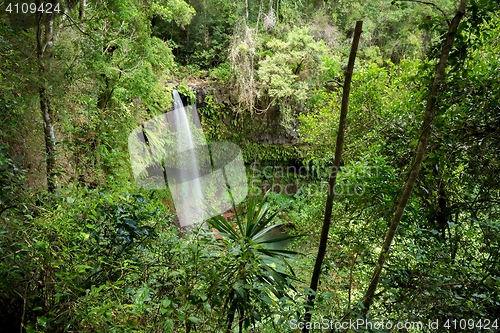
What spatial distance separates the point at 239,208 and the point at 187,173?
6779 millimetres

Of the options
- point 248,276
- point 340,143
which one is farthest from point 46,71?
point 340,143

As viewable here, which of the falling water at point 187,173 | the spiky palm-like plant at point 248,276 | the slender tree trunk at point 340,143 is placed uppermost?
the slender tree trunk at point 340,143

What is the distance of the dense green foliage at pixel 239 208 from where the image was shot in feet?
4.59

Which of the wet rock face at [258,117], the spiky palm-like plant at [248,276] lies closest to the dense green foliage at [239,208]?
the spiky palm-like plant at [248,276]

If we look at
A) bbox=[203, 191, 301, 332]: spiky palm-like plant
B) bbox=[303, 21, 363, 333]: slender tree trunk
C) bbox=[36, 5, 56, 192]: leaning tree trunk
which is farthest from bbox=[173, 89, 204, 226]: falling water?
bbox=[303, 21, 363, 333]: slender tree trunk

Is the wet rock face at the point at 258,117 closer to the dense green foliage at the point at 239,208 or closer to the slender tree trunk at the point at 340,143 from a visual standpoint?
the dense green foliage at the point at 239,208

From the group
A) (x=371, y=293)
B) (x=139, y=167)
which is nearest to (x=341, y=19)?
(x=139, y=167)

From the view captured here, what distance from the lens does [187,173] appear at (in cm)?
899

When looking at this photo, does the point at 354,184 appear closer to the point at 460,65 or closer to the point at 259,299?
the point at 460,65

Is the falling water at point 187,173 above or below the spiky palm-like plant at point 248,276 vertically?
below

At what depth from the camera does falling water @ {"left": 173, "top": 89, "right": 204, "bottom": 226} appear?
8234 mm

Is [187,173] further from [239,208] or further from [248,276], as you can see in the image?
[248,276]

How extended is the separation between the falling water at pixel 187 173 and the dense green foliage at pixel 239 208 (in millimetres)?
1454

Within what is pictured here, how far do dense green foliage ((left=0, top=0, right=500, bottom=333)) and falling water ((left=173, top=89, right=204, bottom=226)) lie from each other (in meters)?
1.45
